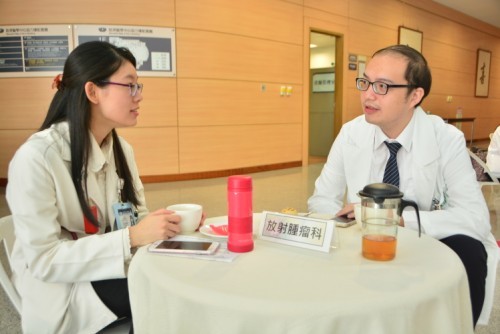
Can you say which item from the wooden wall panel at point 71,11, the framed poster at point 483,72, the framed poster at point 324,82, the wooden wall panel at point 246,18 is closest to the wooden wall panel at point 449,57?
the framed poster at point 483,72

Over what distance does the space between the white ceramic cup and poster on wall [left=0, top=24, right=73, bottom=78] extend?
485cm

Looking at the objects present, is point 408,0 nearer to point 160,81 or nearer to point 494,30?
point 494,30

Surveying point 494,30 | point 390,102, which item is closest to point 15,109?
point 390,102

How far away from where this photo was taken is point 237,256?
1.10 m

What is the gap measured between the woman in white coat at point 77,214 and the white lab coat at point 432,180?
0.95m

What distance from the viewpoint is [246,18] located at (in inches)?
246

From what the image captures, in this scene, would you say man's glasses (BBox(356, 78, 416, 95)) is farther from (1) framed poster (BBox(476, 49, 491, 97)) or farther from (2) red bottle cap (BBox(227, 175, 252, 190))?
(1) framed poster (BBox(476, 49, 491, 97))

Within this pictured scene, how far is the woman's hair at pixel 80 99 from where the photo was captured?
4.59ft

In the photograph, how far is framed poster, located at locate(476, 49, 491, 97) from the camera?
12.2 m

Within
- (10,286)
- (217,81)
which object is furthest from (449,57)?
(10,286)

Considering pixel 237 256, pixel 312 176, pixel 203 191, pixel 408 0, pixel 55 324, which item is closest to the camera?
pixel 237 256

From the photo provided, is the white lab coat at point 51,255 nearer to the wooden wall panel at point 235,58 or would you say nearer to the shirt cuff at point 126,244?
the shirt cuff at point 126,244

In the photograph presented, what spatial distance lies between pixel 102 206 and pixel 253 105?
5.21 meters

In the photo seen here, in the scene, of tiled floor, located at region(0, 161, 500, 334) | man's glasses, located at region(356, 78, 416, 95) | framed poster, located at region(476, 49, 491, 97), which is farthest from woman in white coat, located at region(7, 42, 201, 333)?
framed poster, located at region(476, 49, 491, 97)
